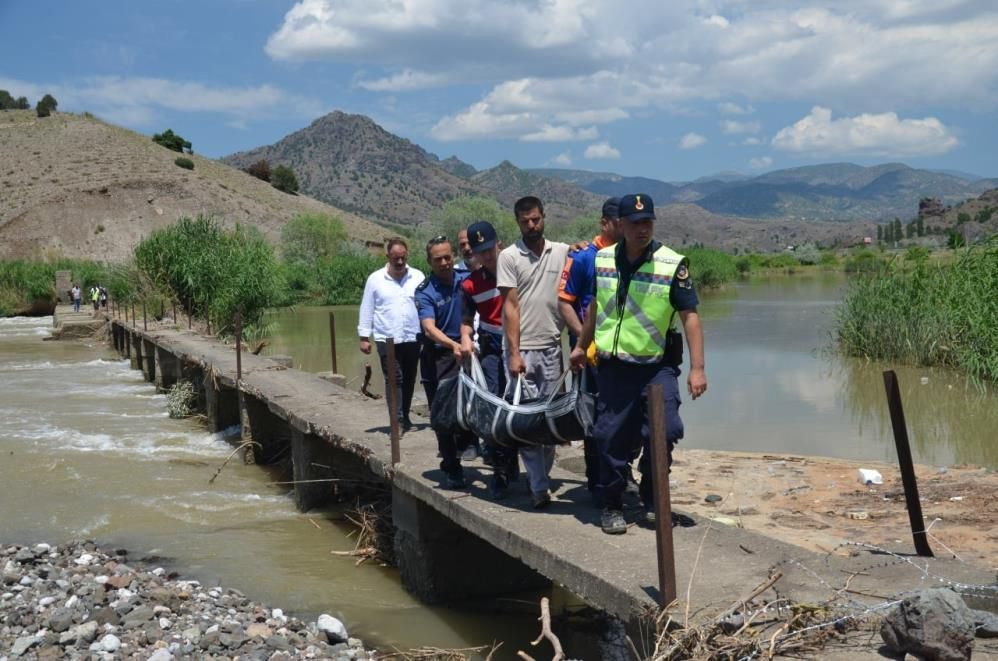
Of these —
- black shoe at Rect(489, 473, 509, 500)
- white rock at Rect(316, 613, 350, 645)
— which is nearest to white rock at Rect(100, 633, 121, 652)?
white rock at Rect(316, 613, 350, 645)

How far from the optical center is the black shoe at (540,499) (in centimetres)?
546

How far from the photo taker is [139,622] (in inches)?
227

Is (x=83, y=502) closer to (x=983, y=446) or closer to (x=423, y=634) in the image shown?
(x=423, y=634)

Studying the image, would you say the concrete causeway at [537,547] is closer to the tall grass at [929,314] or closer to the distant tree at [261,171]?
the tall grass at [929,314]

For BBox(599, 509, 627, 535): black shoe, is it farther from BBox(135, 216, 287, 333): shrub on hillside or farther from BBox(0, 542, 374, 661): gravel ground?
BBox(135, 216, 287, 333): shrub on hillside

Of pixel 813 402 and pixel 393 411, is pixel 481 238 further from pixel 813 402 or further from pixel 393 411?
pixel 813 402

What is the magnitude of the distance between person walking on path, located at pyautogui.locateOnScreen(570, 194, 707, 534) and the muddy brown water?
6.76 meters

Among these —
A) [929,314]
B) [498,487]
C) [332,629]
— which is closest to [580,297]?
[498,487]

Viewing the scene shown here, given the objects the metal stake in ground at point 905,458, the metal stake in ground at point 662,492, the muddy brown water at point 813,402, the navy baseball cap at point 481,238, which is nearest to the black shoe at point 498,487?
the navy baseball cap at point 481,238

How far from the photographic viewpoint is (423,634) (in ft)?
19.7

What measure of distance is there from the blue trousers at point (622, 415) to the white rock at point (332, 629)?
194 centimetres

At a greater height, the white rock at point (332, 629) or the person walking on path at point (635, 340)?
the person walking on path at point (635, 340)

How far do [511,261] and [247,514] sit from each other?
185 inches

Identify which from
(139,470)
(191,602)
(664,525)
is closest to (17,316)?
(139,470)
